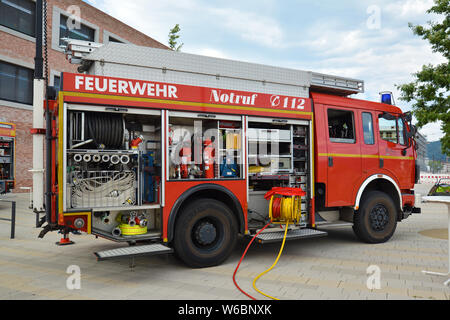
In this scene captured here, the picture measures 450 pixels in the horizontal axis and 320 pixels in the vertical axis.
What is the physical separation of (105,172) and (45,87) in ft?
5.02

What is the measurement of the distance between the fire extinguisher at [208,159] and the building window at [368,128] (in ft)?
10.6

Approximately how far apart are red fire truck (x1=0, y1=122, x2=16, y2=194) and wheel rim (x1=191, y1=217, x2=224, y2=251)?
1029 cm

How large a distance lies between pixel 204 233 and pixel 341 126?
3.45 m

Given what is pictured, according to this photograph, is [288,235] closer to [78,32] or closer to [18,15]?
[18,15]

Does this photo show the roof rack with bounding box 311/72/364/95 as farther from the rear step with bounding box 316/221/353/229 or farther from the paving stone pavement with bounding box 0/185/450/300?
the paving stone pavement with bounding box 0/185/450/300

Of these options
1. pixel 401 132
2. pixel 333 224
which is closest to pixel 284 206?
pixel 333 224

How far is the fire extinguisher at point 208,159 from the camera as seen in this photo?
549 centimetres

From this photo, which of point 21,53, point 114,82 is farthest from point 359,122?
point 21,53

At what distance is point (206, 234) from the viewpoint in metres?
5.20

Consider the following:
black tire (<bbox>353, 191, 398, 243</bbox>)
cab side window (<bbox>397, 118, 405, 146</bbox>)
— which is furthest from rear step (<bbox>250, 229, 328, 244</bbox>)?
cab side window (<bbox>397, 118, 405, 146</bbox>)

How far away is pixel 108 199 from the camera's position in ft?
15.6

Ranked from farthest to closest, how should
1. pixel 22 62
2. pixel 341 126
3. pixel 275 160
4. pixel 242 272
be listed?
pixel 22 62, pixel 341 126, pixel 275 160, pixel 242 272

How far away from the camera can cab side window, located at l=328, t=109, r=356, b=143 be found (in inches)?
261

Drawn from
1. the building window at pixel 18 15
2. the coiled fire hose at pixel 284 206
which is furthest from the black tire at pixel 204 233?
the building window at pixel 18 15
